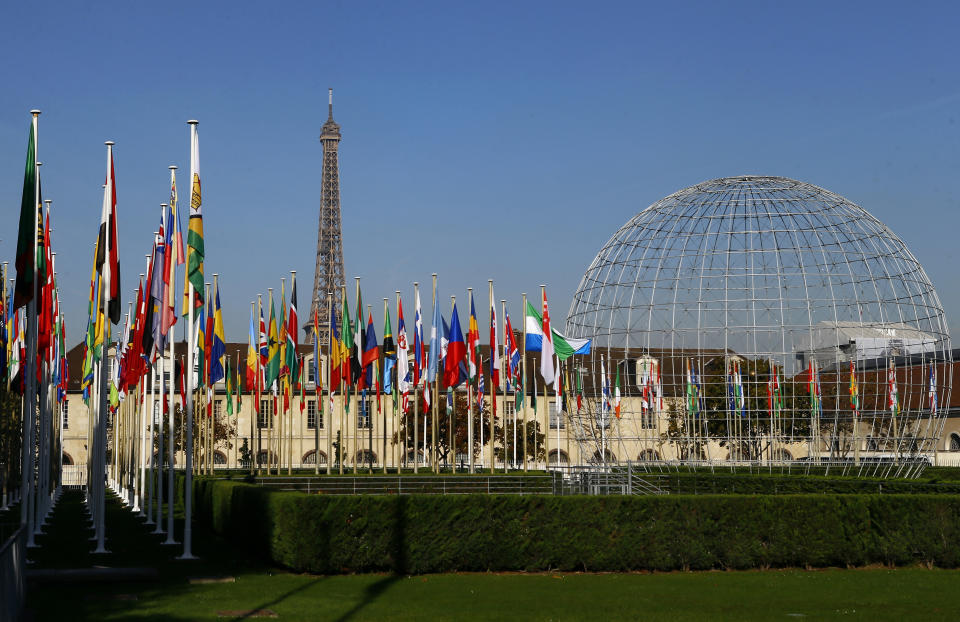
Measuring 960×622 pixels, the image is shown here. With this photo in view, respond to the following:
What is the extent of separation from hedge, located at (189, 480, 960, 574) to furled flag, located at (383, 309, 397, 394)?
86.9 feet

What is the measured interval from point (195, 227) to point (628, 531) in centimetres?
1236

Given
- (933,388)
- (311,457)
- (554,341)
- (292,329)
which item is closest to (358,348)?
(292,329)

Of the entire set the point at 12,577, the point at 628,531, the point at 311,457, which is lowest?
the point at 628,531

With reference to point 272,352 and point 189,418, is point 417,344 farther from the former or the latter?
point 189,418

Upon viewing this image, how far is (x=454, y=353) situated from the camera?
1812 inches

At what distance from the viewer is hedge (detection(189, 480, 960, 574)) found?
23062mm

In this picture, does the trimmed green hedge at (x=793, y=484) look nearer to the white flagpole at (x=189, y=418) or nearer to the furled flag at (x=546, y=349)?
the furled flag at (x=546, y=349)

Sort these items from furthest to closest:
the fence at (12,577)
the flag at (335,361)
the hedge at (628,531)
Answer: the flag at (335,361) < the hedge at (628,531) < the fence at (12,577)

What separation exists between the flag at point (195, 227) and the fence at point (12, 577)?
1004cm

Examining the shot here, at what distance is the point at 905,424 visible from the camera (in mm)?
32875

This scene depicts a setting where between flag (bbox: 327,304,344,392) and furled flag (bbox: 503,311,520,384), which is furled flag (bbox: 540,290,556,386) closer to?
furled flag (bbox: 503,311,520,384)

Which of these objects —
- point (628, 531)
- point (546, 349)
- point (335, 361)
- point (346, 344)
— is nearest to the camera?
point (628, 531)

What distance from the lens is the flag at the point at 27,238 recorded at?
860 inches

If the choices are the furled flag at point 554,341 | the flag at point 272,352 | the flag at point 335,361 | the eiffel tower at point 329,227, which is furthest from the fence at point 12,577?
the eiffel tower at point 329,227
